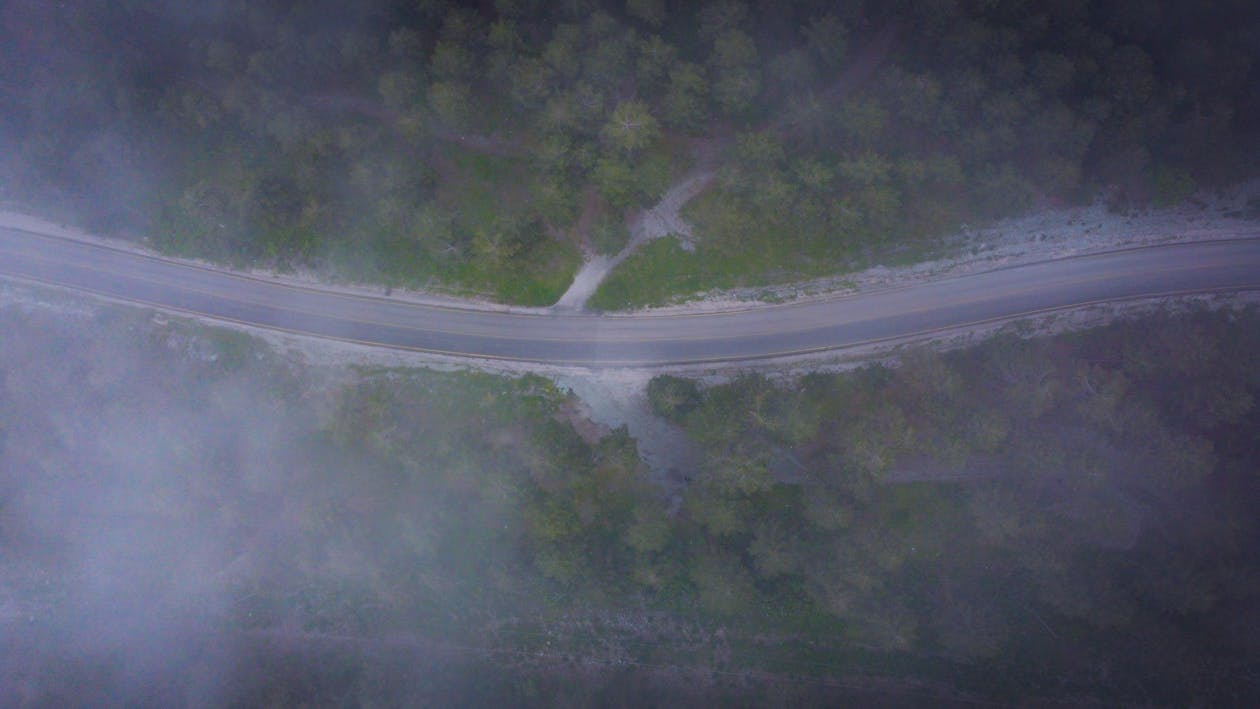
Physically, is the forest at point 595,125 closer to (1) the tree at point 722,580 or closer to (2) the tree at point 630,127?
(2) the tree at point 630,127

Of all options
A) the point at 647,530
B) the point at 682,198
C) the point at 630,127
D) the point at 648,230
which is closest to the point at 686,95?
the point at 630,127

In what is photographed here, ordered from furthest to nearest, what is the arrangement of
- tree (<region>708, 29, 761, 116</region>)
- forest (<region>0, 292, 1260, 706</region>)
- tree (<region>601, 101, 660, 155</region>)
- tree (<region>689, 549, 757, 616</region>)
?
tree (<region>689, 549, 757, 616</region>)
tree (<region>708, 29, 761, 116</region>)
forest (<region>0, 292, 1260, 706</region>)
tree (<region>601, 101, 660, 155</region>)

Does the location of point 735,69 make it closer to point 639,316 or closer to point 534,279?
point 639,316

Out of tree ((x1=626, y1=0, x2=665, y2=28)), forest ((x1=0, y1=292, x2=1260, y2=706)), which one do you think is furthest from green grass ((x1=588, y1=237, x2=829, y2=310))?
tree ((x1=626, y1=0, x2=665, y2=28))

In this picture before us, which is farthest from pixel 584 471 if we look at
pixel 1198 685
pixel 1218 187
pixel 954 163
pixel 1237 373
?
pixel 1218 187

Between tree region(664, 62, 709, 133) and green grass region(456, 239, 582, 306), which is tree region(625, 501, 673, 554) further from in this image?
tree region(664, 62, 709, 133)

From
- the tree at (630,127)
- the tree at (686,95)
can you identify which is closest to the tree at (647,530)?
the tree at (630,127)
